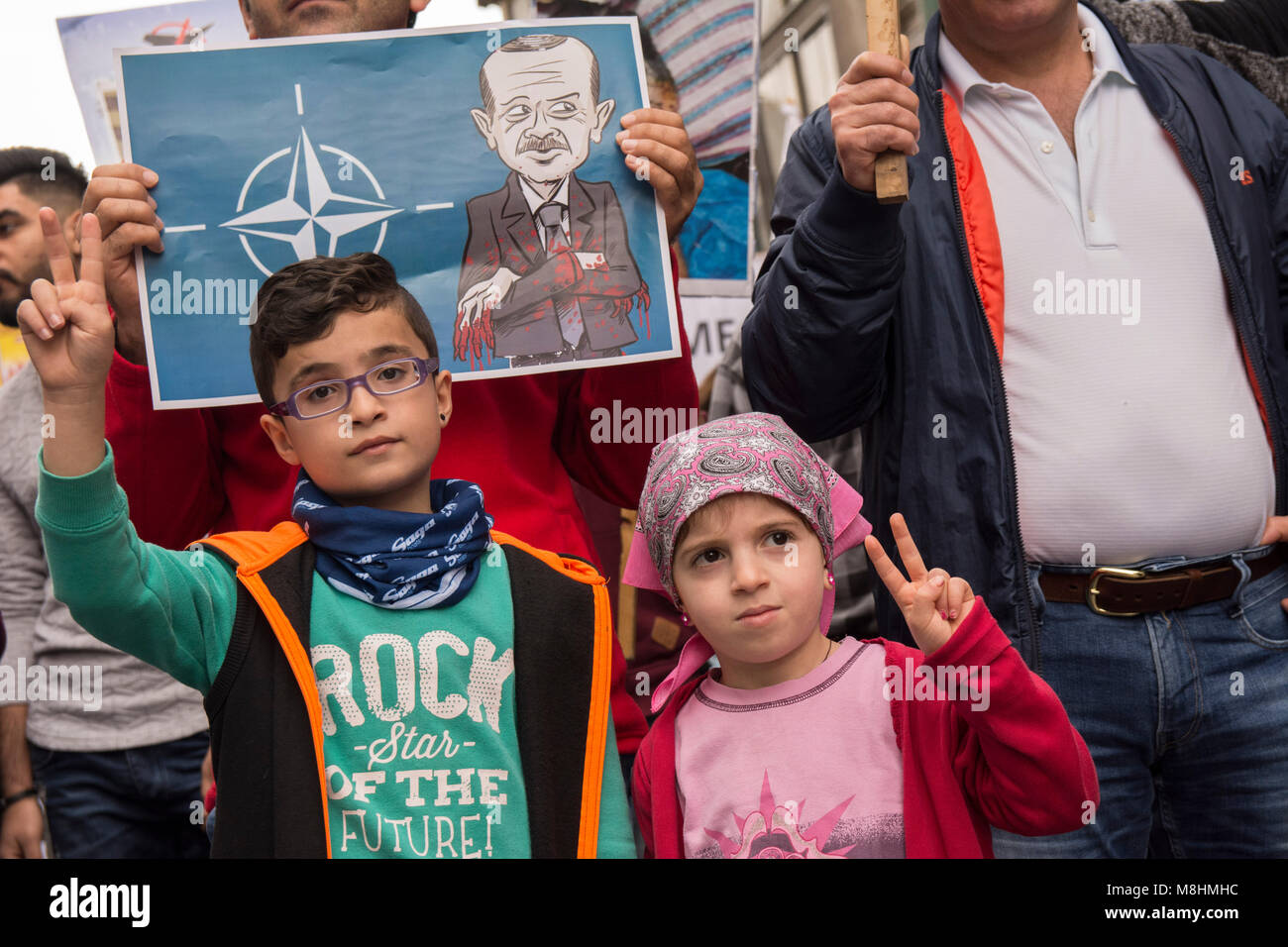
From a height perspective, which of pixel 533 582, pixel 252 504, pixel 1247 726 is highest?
pixel 252 504

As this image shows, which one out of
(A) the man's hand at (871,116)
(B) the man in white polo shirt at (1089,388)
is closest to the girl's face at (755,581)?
(B) the man in white polo shirt at (1089,388)

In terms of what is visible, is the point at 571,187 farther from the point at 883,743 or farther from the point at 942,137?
the point at 883,743

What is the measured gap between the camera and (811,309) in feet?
8.12

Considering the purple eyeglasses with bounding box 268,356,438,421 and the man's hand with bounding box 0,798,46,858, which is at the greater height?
the purple eyeglasses with bounding box 268,356,438,421

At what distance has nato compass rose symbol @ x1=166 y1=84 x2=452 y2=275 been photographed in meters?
2.49

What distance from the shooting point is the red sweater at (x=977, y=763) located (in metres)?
1.99

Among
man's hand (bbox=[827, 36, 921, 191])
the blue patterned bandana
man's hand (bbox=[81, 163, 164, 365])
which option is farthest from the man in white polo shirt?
man's hand (bbox=[81, 163, 164, 365])

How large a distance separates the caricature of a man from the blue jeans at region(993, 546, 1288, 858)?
0.97m

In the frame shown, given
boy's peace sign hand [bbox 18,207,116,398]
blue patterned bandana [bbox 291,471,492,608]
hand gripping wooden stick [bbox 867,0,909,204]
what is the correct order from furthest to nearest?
1. hand gripping wooden stick [bbox 867,0,909,204]
2. blue patterned bandana [bbox 291,471,492,608]
3. boy's peace sign hand [bbox 18,207,116,398]

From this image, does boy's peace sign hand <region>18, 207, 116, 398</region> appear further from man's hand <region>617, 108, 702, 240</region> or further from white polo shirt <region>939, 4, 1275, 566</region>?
white polo shirt <region>939, 4, 1275, 566</region>

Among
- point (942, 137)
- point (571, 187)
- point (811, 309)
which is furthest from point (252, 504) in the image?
point (942, 137)

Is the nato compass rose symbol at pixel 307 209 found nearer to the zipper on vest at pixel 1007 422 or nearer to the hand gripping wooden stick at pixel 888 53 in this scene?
the hand gripping wooden stick at pixel 888 53

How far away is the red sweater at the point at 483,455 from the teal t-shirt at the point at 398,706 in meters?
0.33
